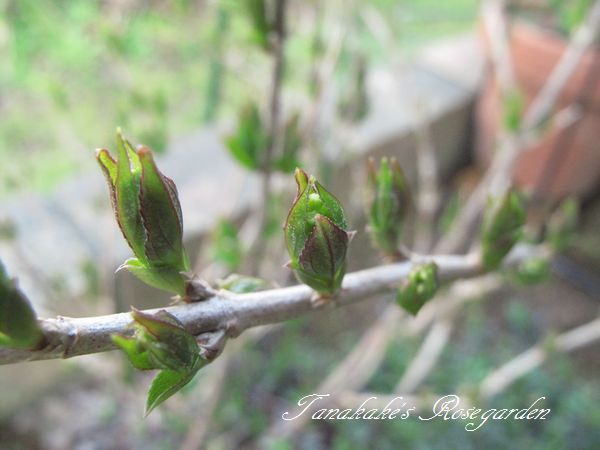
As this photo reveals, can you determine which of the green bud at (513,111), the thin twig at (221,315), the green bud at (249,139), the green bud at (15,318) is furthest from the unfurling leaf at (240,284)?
the green bud at (513,111)

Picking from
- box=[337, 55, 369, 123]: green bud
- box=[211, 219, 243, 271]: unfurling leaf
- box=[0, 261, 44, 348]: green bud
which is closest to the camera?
box=[0, 261, 44, 348]: green bud

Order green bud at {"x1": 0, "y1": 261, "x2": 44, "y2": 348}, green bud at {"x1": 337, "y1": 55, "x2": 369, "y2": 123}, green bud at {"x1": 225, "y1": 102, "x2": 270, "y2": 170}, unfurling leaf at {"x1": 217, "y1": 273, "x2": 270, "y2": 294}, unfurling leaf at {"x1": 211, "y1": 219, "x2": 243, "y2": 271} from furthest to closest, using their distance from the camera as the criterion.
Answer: green bud at {"x1": 337, "y1": 55, "x2": 369, "y2": 123} → unfurling leaf at {"x1": 211, "y1": 219, "x2": 243, "y2": 271} → green bud at {"x1": 225, "y1": 102, "x2": 270, "y2": 170} → unfurling leaf at {"x1": 217, "y1": 273, "x2": 270, "y2": 294} → green bud at {"x1": 0, "y1": 261, "x2": 44, "y2": 348}

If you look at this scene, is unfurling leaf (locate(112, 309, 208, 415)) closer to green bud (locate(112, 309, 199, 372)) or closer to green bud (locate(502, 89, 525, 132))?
green bud (locate(112, 309, 199, 372))

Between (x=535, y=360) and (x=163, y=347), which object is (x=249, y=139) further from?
(x=535, y=360)

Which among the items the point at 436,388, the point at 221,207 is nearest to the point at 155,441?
the point at 221,207

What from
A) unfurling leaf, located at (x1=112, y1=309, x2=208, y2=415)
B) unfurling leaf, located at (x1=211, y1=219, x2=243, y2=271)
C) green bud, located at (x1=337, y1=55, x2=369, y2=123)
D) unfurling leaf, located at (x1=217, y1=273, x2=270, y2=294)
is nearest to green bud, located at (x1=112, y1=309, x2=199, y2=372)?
unfurling leaf, located at (x1=112, y1=309, x2=208, y2=415)

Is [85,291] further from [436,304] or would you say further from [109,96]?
[109,96]

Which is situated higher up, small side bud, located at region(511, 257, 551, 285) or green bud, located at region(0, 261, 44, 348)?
green bud, located at region(0, 261, 44, 348)

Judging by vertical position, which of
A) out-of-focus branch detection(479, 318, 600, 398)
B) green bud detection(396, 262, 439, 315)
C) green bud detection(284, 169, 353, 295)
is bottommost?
out-of-focus branch detection(479, 318, 600, 398)
